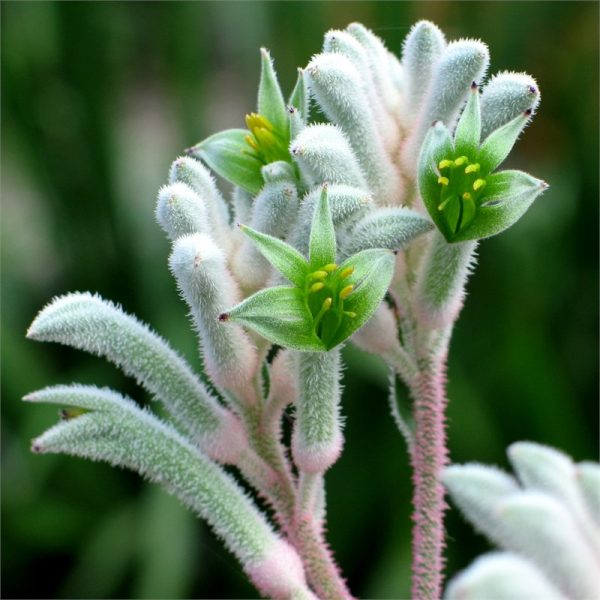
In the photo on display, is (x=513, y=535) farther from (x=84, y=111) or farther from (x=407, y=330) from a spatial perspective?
(x=84, y=111)

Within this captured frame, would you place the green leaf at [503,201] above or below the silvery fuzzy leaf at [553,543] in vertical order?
above

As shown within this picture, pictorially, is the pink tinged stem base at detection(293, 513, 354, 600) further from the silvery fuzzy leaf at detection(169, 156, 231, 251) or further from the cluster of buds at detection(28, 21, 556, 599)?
the silvery fuzzy leaf at detection(169, 156, 231, 251)

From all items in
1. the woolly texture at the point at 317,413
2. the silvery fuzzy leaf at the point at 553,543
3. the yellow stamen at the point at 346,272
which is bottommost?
the silvery fuzzy leaf at the point at 553,543

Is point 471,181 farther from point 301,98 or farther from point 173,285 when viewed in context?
point 173,285

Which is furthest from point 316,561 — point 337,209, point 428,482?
point 337,209

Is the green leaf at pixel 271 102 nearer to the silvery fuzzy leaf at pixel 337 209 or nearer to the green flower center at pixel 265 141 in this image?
the green flower center at pixel 265 141

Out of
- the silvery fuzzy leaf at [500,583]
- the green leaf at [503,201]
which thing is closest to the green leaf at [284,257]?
the green leaf at [503,201]

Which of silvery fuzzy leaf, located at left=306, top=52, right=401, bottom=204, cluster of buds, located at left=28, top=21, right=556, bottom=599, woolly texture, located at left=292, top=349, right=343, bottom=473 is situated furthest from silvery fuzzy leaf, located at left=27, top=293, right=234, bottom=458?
silvery fuzzy leaf, located at left=306, top=52, right=401, bottom=204
